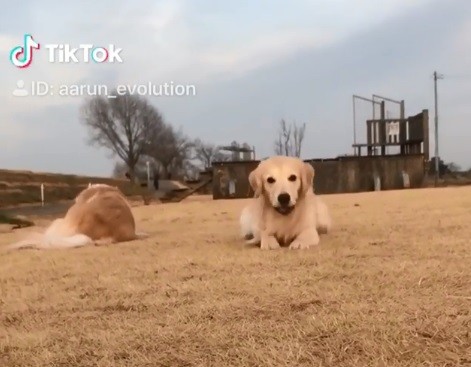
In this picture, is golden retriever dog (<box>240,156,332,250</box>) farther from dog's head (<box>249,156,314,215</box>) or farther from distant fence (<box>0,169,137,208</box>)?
distant fence (<box>0,169,137,208</box>)

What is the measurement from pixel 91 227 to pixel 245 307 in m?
2.69

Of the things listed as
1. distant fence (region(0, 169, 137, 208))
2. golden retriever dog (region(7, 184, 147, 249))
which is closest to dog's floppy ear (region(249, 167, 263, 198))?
golden retriever dog (region(7, 184, 147, 249))

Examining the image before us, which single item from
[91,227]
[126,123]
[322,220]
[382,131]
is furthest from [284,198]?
[126,123]

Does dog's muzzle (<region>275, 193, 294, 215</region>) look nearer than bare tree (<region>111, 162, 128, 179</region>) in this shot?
Yes

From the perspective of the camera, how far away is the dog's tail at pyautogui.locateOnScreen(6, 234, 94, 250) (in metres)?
4.13

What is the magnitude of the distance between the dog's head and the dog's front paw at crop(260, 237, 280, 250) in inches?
9.1

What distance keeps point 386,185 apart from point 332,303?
1396cm

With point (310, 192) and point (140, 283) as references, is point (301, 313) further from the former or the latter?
point (310, 192)

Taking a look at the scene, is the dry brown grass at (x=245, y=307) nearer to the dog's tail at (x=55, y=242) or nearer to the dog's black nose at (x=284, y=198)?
the dog's black nose at (x=284, y=198)

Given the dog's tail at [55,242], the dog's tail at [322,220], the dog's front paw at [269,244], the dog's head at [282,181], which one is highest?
the dog's head at [282,181]

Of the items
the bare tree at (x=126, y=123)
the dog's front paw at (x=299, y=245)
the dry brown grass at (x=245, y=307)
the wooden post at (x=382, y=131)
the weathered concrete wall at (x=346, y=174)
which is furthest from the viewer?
the bare tree at (x=126, y=123)

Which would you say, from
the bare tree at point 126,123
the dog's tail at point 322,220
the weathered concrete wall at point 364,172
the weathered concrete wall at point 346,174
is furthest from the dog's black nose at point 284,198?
the bare tree at point 126,123

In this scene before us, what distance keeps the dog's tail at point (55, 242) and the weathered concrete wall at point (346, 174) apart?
10.5 m

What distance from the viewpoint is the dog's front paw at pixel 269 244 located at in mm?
3486
